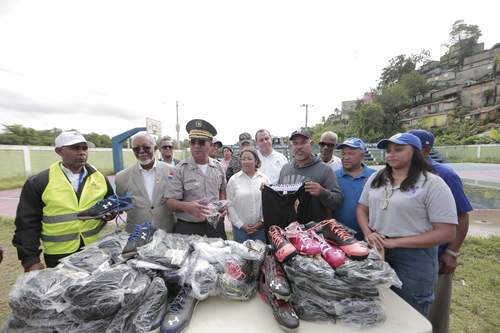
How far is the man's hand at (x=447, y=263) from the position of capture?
2.24 metres

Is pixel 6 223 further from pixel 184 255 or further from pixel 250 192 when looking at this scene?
pixel 184 255

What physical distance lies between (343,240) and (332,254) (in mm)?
157

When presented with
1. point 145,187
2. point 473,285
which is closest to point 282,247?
point 145,187

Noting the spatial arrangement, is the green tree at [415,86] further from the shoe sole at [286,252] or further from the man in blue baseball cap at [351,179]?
the shoe sole at [286,252]

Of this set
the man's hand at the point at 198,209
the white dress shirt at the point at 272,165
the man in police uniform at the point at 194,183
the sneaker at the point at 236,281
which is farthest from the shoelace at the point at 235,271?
the white dress shirt at the point at 272,165

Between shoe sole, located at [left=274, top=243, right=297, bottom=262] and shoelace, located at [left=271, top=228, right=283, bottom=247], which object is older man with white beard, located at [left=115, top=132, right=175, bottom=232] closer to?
shoelace, located at [left=271, top=228, right=283, bottom=247]

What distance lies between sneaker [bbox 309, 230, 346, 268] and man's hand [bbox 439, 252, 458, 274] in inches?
62.7

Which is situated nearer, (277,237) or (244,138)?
(277,237)

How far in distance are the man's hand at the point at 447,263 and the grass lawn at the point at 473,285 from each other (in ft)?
2.81

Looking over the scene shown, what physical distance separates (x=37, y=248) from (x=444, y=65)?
73971 mm

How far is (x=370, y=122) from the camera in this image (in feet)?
126

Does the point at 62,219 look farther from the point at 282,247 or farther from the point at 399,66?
the point at 399,66

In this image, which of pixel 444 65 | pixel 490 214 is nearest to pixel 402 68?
pixel 444 65

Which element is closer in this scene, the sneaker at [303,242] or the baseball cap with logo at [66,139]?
the sneaker at [303,242]
